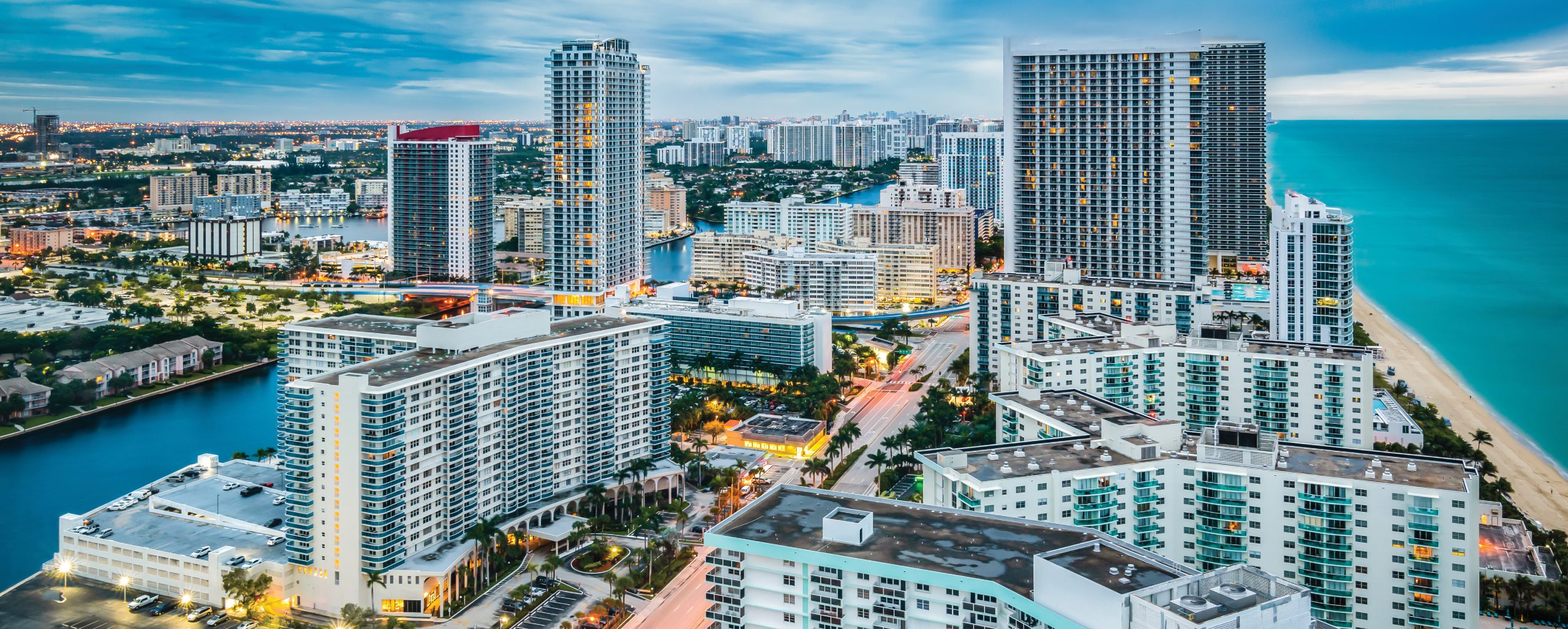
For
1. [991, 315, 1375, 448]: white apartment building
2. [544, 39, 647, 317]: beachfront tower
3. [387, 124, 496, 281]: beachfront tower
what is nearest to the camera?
[991, 315, 1375, 448]: white apartment building

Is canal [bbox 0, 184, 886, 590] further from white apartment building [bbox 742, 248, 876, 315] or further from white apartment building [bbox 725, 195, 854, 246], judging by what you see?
white apartment building [bbox 725, 195, 854, 246]

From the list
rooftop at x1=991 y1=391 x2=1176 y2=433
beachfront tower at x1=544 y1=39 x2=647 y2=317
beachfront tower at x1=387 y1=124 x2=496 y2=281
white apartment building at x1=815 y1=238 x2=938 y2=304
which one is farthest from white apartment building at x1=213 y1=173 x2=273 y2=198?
rooftop at x1=991 y1=391 x2=1176 y2=433

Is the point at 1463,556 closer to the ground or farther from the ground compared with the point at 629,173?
closer to the ground

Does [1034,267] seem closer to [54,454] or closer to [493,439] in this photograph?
[493,439]

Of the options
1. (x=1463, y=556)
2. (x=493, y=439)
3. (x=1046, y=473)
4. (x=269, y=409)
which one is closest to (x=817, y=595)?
(x=1046, y=473)

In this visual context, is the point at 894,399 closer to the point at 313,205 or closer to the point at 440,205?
the point at 440,205

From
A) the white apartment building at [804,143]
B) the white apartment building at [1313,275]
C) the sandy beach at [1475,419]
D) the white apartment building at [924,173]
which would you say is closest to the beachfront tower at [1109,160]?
the white apartment building at [1313,275]

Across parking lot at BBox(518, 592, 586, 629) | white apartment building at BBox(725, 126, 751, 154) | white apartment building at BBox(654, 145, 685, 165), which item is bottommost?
parking lot at BBox(518, 592, 586, 629)
